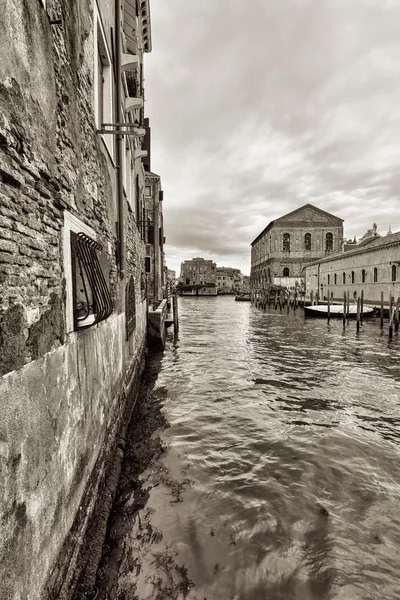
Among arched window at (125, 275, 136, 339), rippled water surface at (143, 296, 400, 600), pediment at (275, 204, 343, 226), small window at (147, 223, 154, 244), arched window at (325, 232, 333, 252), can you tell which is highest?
pediment at (275, 204, 343, 226)

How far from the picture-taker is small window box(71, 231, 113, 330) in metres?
2.88

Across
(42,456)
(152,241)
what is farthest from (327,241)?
(42,456)

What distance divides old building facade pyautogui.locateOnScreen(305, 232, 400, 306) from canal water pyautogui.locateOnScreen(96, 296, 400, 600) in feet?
58.1

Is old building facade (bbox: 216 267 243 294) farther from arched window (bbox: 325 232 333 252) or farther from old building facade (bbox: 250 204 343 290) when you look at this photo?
arched window (bbox: 325 232 333 252)

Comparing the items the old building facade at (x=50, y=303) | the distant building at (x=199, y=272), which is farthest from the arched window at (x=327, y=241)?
the old building facade at (x=50, y=303)

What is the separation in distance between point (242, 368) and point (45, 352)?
27.0 feet

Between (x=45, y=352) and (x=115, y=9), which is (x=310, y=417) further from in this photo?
(x=115, y=9)

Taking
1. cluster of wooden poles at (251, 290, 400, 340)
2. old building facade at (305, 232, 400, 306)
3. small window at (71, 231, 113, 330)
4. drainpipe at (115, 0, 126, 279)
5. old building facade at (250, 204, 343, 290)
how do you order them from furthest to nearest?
old building facade at (250, 204, 343, 290)
old building facade at (305, 232, 400, 306)
cluster of wooden poles at (251, 290, 400, 340)
drainpipe at (115, 0, 126, 279)
small window at (71, 231, 113, 330)

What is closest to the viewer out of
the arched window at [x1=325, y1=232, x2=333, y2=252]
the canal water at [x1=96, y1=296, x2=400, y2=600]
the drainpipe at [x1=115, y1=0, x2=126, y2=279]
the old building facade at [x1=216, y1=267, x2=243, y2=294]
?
the canal water at [x1=96, y1=296, x2=400, y2=600]

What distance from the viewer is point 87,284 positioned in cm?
338

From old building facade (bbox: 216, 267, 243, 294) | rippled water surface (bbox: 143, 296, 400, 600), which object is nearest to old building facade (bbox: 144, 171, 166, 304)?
rippled water surface (bbox: 143, 296, 400, 600)

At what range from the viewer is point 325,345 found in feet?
45.1

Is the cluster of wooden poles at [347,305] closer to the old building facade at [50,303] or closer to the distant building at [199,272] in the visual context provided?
the old building facade at [50,303]

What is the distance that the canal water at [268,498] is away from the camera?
271 cm
